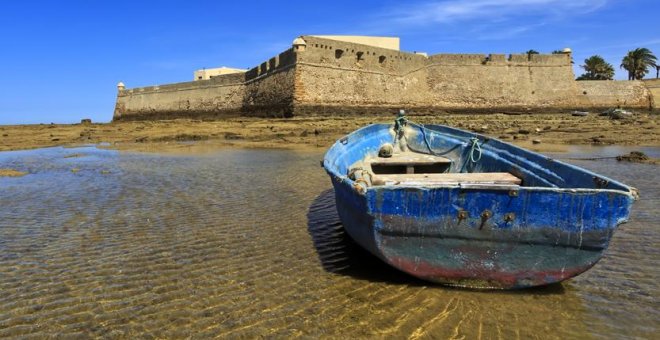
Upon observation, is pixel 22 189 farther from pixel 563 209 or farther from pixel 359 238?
pixel 563 209

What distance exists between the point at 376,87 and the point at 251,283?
2581 cm

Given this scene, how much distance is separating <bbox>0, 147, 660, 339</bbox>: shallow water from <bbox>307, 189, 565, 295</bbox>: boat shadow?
0.02 metres

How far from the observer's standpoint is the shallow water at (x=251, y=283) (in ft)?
10.6

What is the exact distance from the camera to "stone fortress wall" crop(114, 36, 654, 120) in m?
25.8

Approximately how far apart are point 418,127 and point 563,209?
15.8 feet

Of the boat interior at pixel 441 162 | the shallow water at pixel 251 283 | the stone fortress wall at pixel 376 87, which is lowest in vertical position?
the shallow water at pixel 251 283

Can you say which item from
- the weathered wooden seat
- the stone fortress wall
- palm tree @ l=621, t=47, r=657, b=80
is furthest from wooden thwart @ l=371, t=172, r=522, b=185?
palm tree @ l=621, t=47, r=657, b=80

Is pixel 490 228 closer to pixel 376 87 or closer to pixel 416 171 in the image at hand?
pixel 416 171

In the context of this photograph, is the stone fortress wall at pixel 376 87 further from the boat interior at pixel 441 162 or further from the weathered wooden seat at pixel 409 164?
the weathered wooden seat at pixel 409 164

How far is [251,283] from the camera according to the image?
4.02 m

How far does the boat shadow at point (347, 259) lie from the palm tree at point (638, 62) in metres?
59.6

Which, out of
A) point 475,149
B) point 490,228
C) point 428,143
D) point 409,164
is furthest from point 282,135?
point 490,228

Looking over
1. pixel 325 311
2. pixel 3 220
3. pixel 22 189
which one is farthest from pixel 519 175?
pixel 22 189

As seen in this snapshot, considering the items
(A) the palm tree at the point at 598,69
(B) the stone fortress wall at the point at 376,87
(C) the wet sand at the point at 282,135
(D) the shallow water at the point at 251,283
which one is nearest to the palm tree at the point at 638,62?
(A) the palm tree at the point at 598,69
